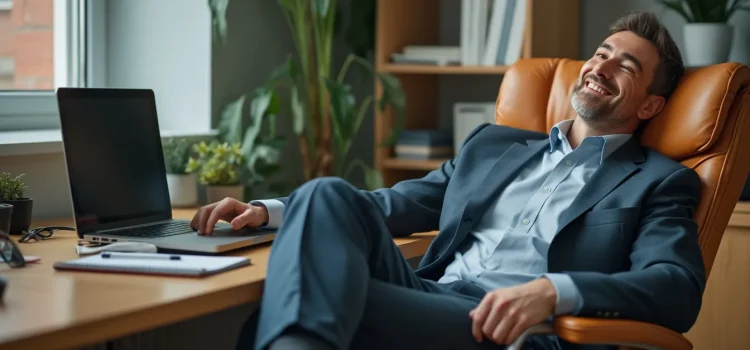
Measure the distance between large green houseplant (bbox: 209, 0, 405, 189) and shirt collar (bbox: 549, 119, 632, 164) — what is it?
97cm

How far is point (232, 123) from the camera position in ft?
9.99

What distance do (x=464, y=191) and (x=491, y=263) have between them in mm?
211

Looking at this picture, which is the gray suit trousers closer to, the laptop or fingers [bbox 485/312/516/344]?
fingers [bbox 485/312/516/344]

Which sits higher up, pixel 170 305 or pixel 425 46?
pixel 425 46

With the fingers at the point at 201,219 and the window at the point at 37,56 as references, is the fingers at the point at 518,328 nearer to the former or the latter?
the fingers at the point at 201,219

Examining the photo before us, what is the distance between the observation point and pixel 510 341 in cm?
169

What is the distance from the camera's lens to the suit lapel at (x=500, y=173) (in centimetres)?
221

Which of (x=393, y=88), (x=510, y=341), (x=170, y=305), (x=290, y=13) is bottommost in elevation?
(x=510, y=341)

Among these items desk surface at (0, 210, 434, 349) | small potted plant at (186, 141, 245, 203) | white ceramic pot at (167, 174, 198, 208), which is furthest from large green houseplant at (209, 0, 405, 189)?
desk surface at (0, 210, 434, 349)

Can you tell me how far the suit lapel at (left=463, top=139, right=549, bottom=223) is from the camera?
2.21 metres

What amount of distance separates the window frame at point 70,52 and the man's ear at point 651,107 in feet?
5.32

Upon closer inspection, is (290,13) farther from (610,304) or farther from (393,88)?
(610,304)

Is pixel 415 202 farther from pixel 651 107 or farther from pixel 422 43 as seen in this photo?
pixel 422 43

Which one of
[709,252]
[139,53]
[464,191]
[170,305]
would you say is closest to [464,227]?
[464,191]
